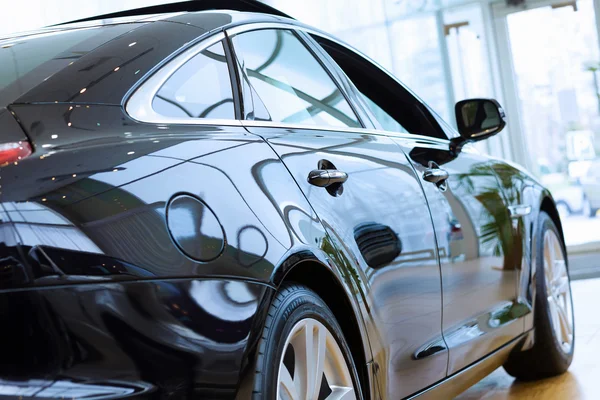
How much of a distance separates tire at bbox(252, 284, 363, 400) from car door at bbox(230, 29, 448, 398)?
4.3 inches

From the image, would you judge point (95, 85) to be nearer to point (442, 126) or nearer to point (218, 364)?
point (218, 364)

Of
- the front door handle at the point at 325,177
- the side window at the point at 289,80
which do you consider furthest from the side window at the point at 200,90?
the front door handle at the point at 325,177

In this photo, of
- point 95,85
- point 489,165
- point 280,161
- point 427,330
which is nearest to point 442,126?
point 489,165

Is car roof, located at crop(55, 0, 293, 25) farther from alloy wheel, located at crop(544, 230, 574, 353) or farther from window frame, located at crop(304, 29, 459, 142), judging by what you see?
alloy wheel, located at crop(544, 230, 574, 353)

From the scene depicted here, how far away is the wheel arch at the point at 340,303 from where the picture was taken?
178 centimetres

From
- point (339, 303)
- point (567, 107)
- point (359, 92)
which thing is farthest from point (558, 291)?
point (567, 107)

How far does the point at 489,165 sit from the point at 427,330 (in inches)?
45.6

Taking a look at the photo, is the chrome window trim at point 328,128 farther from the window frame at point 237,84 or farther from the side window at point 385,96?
the side window at point 385,96

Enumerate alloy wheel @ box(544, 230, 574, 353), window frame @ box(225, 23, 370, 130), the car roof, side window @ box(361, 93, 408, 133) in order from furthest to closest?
alloy wheel @ box(544, 230, 574, 353)
side window @ box(361, 93, 408, 133)
the car roof
window frame @ box(225, 23, 370, 130)

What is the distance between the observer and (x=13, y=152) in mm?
1336

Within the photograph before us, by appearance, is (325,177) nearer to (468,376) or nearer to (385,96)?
(468,376)

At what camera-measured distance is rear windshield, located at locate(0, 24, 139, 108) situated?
1.61m

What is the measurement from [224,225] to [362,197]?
2.11 ft

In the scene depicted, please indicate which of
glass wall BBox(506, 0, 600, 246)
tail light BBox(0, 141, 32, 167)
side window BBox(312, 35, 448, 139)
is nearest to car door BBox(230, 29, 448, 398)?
side window BBox(312, 35, 448, 139)
